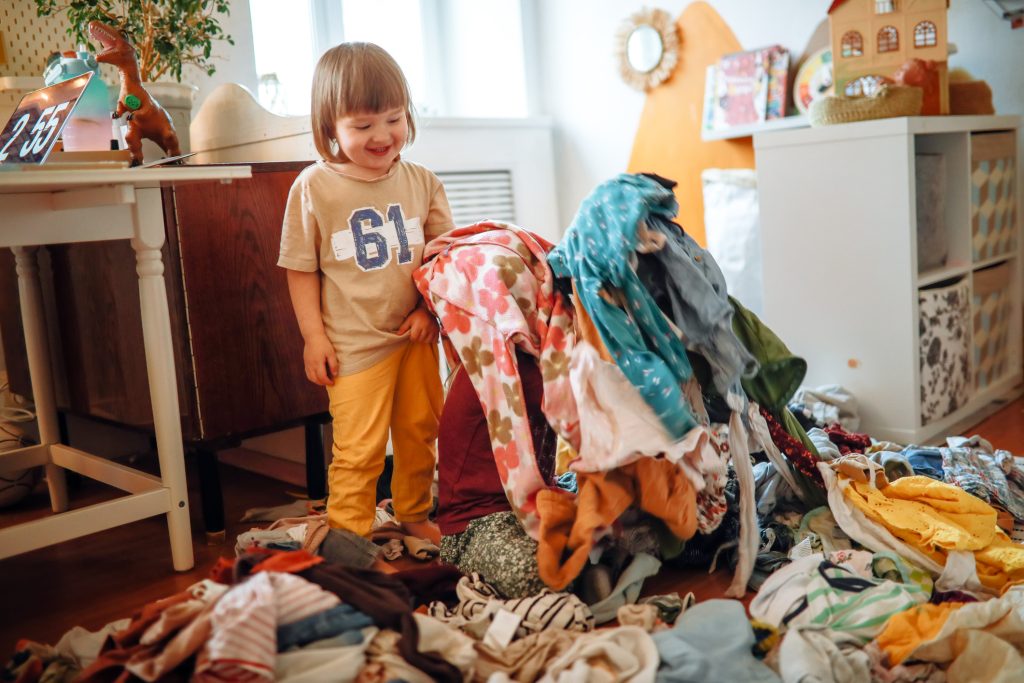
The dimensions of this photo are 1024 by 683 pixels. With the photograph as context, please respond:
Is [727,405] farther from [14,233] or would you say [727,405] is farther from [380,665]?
[14,233]

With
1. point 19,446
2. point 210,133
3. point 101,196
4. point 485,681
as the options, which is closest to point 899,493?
point 485,681

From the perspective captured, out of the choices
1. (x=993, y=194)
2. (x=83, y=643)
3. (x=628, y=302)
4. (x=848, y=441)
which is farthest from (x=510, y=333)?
(x=993, y=194)

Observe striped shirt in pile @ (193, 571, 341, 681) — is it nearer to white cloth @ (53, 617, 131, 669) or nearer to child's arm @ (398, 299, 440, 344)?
white cloth @ (53, 617, 131, 669)

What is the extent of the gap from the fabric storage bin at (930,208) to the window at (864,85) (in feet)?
0.67

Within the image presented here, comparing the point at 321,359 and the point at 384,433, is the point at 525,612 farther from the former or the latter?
the point at 321,359

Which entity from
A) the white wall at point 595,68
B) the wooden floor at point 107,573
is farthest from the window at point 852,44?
the wooden floor at point 107,573

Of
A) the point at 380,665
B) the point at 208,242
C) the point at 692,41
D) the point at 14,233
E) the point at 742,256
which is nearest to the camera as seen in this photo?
the point at 380,665

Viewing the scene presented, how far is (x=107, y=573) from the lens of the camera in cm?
172

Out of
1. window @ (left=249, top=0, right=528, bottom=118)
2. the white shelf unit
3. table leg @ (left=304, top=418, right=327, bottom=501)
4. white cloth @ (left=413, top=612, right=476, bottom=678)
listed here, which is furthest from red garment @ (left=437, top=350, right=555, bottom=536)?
window @ (left=249, top=0, right=528, bottom=118)

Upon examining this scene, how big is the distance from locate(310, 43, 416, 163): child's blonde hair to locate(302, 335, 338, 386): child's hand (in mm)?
369

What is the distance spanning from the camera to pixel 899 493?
61.2 inches

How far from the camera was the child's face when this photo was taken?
1601 mm

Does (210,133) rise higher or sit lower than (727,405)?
higher

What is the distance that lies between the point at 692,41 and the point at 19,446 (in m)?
2.31
